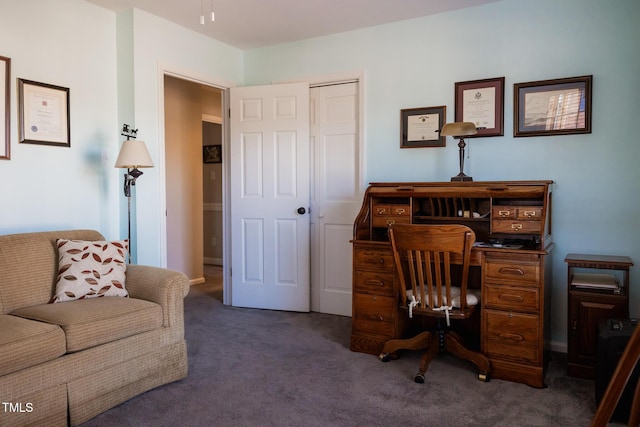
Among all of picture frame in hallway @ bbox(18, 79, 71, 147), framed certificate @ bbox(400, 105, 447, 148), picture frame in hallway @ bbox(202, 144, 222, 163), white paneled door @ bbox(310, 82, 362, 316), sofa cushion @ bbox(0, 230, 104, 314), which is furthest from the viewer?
picture frame in hallway @ bbox(202, 144, 222, 163)

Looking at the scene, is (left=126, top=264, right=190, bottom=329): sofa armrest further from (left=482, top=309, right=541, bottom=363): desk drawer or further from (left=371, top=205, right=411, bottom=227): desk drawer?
(left=482, top=309, right=541, bottom=363): desk drawer

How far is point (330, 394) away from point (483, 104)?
2.26 m

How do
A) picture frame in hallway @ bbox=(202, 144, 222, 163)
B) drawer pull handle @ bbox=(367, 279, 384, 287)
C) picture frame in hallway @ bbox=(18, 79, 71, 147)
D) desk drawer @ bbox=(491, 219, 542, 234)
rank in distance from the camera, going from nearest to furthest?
desk drawer @ bbox=(491, 219, 542, 234) < picture frame in hallway @ bbox=(18, 79, 71, 147) < drawer pull handle @ bbox=(367, 279, 384, 287) < picture frame in hallway @ bbox=(202, 144, 222, 163)

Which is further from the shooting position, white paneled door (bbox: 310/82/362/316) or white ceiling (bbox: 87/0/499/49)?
white paneled door (bbox: 310/82/362/316)

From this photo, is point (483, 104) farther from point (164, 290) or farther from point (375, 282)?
point (164, 290)

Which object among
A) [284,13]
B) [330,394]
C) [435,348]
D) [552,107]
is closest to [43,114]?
[284,13]

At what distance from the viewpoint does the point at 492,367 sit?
2697 mm

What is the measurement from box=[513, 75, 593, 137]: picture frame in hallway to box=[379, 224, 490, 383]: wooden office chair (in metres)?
1.14

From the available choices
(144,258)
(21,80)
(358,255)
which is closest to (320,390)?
(358,255)

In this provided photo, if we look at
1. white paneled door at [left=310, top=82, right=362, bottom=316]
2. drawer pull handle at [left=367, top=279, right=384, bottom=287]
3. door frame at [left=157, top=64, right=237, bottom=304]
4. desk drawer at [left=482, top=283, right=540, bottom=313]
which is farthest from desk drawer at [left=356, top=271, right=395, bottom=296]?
door frame at [left=157, top=64, right=237, bottom=304]

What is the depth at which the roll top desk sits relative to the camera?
261cm

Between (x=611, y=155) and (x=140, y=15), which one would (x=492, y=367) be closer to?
(x=611, y=155)

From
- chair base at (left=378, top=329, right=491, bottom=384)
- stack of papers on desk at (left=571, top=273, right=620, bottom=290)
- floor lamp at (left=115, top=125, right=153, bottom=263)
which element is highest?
floor lamp at (left=115, top=125, right=153, bottom=263)

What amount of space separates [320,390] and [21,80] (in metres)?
2.64
